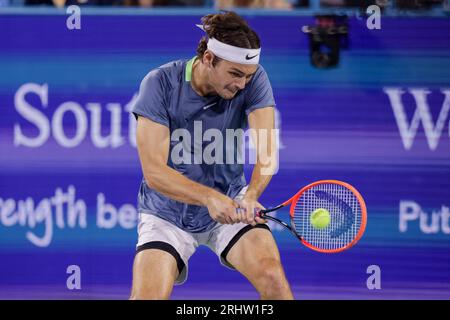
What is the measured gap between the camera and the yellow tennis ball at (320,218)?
5.57 meters

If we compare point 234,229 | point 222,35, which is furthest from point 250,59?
point 234,229

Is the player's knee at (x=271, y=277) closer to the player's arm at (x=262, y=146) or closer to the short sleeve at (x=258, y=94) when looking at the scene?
the player's arm at (x=262, y=146)

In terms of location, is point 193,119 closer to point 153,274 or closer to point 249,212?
point 249,212

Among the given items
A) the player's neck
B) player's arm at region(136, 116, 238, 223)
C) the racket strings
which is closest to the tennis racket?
the racket strings

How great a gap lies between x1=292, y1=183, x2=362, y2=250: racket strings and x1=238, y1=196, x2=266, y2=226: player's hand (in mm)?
322

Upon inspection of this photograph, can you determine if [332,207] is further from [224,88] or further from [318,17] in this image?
[318,17]

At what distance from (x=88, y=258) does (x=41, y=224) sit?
1.18 feet

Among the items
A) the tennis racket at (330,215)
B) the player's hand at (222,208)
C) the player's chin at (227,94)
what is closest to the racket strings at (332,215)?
the tennis racket at (330,215)

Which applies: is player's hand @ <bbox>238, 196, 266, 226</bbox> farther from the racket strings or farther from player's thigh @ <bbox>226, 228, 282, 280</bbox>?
the racket strings

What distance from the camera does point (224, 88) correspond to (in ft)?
18.0

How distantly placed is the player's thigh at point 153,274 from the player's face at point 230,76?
92 centimetres

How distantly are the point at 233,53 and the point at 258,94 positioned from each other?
0.32 m

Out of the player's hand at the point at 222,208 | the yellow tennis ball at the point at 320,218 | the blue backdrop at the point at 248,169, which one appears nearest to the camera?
the player's hand at the point at 222,208
